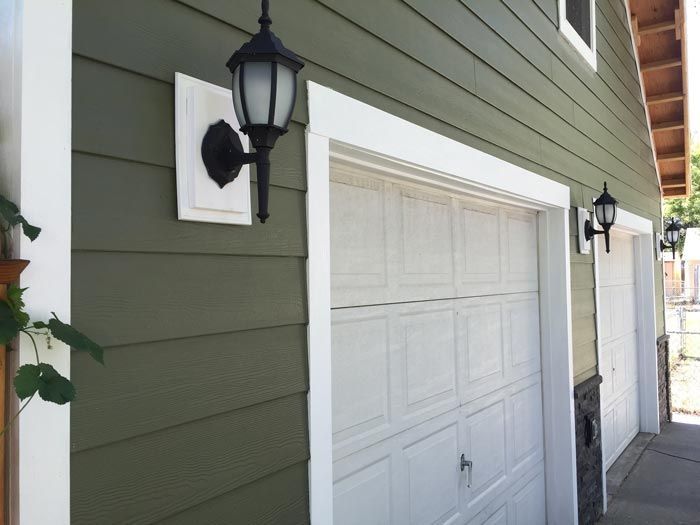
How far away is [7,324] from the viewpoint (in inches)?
38.7

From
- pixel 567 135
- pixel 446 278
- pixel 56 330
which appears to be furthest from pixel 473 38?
pixel 56 330

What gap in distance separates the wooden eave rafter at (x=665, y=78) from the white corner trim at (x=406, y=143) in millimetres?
4328

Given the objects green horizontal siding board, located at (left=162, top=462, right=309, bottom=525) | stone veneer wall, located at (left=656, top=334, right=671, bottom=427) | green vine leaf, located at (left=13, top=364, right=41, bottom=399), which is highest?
green vine leaf, located at (left=13, top=364, right=41, bottom=399)

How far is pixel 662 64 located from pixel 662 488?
15.3ft

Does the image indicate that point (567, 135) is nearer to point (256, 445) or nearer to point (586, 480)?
point (586, 480)

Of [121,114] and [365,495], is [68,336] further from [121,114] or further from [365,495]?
[365,495]

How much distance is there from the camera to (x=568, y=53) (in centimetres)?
409

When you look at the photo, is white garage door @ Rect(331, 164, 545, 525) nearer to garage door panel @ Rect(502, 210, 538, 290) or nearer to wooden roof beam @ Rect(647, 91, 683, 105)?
garage door panel @ Rect(502, 210, 538, 290)

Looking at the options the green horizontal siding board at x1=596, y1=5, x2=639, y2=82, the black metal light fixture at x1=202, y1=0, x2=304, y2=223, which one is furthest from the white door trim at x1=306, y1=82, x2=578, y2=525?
the green horizontal siding board at x1=596, y1=5, x2=639, y2=82

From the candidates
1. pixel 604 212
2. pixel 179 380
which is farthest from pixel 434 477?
pixel 604 212

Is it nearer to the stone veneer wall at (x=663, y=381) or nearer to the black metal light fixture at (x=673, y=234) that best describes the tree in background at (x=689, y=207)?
the black metal light fixture at (x=673, y=234)

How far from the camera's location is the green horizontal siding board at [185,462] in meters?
1.19

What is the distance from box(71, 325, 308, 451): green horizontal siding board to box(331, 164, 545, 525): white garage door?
1.62ft

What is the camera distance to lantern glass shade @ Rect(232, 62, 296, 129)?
4.23 feet
